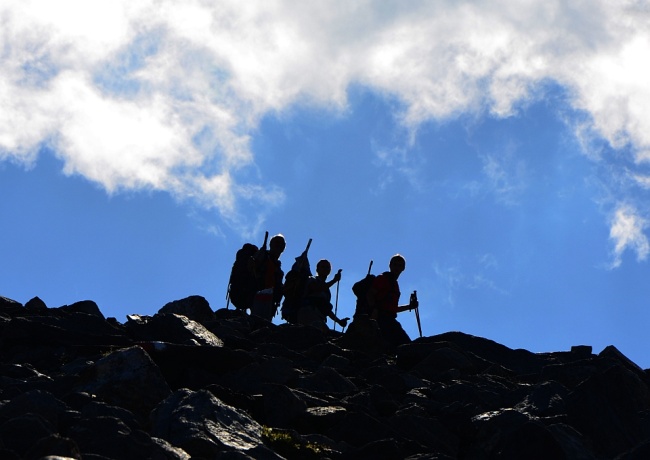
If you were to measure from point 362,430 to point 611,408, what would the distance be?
9.80 ft

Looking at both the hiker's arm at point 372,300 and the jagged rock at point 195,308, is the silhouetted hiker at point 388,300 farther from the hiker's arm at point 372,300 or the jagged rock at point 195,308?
the jagged rock at point 195,308

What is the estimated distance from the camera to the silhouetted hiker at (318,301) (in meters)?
22.5

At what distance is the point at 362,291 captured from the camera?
2230 centimetres

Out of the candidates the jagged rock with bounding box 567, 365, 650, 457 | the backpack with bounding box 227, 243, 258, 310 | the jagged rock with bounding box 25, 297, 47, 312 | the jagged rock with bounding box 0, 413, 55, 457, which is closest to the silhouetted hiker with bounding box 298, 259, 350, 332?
the backpack with bounding box 227, 243, 258, 310

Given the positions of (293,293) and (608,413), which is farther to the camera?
(293,293)

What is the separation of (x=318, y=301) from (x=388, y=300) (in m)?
1.96

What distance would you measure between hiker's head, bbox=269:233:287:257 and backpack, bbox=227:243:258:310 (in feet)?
1.95

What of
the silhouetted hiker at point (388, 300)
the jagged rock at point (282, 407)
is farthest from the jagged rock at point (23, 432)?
the silhouetted hiker at point (388, 300)

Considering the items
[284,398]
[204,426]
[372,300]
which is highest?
[372,300]

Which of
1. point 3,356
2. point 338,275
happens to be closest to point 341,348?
point 3,356

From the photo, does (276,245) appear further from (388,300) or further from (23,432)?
(23,432)

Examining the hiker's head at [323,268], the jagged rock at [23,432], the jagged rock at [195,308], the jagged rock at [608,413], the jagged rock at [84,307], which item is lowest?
the jagged rock at [23,432]

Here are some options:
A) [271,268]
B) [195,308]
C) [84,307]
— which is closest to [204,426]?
[84,307]

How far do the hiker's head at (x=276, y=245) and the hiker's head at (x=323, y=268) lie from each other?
89cm
